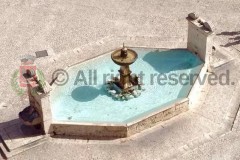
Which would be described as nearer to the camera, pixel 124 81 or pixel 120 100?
pixel 120 100

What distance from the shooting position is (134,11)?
25.9m

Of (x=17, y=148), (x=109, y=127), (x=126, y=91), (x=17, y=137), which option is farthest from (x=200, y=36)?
(x=17, y=148)

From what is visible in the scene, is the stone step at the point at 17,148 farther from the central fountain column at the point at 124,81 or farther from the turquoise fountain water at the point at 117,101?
the central fountain column at the point at 124,81

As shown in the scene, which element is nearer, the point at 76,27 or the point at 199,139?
the point at 199,139

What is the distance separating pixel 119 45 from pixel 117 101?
433 centimetres

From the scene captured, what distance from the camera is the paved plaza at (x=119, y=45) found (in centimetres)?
1836

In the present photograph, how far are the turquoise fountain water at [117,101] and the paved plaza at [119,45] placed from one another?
0.82 metres

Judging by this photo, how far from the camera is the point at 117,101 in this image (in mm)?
20031

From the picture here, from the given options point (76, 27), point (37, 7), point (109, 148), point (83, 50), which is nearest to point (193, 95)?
point (109, 148)

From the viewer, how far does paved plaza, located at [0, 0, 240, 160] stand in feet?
60.2

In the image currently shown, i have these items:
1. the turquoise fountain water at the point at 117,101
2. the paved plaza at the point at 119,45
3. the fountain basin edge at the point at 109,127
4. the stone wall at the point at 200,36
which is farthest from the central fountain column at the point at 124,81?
the stone wall at the point at 200,36

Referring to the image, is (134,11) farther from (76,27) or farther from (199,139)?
(199,139)

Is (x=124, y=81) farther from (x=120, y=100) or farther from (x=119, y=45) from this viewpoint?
(x=119, y=45)

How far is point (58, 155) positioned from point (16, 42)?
25.5ft
